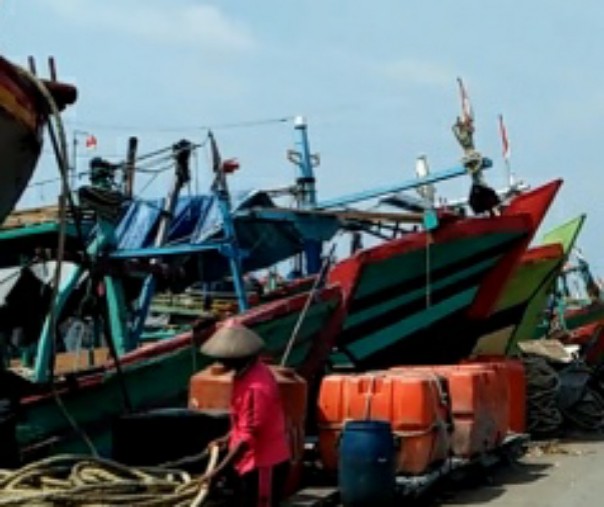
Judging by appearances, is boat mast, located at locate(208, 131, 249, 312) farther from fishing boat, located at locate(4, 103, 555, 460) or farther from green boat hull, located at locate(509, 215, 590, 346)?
green boat hull, located at locate(509, 215, 590, 346)

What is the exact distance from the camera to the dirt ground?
9.66 meters

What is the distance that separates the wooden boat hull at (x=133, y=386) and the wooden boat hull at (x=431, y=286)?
134 centimetres

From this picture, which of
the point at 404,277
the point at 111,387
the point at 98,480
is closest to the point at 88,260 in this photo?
the point at 111,387

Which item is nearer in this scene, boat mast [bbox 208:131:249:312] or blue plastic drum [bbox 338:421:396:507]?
blue plastic drum [bbox 338:421:396:507]

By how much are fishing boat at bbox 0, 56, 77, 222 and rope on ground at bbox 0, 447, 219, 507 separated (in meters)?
2.23

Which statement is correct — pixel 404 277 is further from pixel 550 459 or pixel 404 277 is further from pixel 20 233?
pixel 20 233

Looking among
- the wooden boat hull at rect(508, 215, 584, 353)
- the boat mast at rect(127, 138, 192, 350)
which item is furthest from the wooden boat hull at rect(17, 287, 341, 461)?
the wooden boat hull at rect(508, 215, 584, 353)

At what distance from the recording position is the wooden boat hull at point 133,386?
9.57 m

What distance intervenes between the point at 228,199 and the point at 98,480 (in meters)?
8.40

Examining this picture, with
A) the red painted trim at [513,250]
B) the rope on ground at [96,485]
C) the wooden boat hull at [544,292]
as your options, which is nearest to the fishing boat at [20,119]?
the rope on ground at [96,485]

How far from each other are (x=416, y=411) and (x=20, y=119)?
404 cm

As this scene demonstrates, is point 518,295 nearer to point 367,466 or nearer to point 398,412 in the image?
point 398,412

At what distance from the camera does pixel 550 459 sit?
12648 mm

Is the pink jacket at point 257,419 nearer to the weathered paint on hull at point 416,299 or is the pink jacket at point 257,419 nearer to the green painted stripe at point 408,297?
the weathered paint on hull at point 416,299
